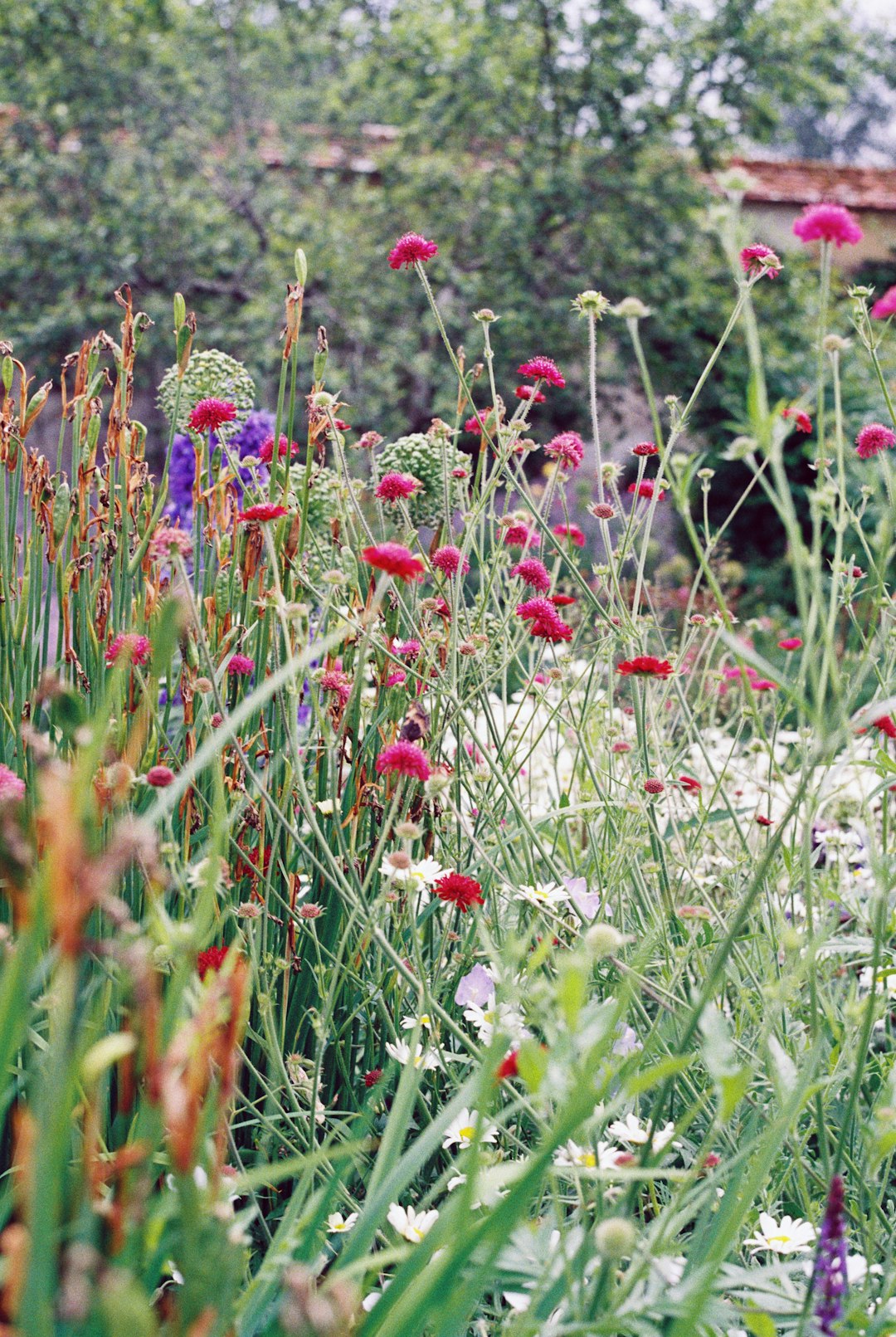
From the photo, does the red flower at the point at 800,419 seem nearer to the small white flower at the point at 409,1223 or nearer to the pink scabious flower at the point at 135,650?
the pink scabious flower at the point at 135,650

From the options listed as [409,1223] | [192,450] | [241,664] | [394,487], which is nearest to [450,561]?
[394,487]

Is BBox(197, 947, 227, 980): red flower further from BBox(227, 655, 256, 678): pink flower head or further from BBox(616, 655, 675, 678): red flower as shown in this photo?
BBox(616, 655, 675, 678): red flower

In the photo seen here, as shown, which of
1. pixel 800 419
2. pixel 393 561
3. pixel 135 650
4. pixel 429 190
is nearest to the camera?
pixel 393 561

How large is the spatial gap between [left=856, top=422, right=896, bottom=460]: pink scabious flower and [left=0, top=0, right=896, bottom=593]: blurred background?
5669mm

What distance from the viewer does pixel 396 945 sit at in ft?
4.89

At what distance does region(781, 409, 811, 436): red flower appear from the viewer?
1035mm

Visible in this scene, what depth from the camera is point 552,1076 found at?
2.32ft

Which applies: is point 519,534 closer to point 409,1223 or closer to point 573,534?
point 573,534

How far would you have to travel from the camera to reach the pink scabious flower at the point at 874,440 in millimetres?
→ 1469

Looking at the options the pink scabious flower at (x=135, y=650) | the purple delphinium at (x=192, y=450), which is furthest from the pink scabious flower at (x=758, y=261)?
the purple delphinium at (x=192, y=450)

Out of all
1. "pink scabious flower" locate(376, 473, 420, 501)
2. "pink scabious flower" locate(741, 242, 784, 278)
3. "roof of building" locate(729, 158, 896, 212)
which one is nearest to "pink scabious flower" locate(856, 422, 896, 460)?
"pink scabious flower" locate(741, 242, 784, 278)

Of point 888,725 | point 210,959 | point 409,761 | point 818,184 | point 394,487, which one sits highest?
point 818,184

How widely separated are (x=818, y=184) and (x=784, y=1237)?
11.0 m

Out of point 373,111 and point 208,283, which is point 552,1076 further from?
point 373,111
